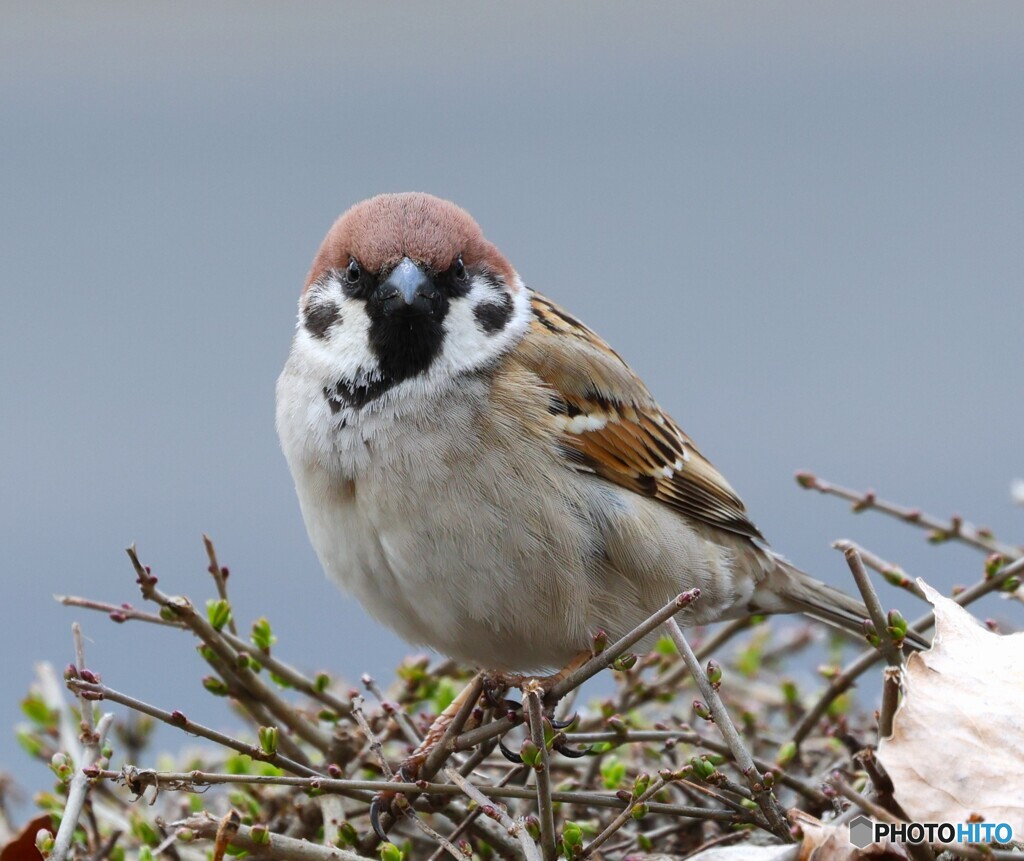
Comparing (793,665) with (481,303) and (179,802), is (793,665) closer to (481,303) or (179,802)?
(481,303)

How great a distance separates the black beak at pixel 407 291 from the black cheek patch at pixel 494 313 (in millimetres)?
151

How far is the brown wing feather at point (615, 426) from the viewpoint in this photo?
2.55 m

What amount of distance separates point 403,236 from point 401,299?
136mm

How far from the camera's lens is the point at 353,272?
2463mm

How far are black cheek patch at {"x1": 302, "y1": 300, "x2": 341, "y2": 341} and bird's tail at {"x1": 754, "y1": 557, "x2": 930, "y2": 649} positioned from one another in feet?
3.63

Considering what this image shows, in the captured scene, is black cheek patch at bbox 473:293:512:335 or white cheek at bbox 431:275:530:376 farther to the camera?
black cheek patch at bbox 473:293:512:335

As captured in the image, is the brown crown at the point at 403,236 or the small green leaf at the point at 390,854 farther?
the brown crown at the point at 403,236

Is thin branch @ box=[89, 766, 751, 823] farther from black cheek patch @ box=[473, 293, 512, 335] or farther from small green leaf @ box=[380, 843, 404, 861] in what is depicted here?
black cheek patch @ box=[473, 293, 512, 335]

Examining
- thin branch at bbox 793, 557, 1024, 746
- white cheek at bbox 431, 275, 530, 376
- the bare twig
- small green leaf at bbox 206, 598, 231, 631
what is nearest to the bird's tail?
thin branch at bbox 793, 557, 1024, 746

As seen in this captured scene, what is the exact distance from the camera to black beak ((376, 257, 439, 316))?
2350 millimetres

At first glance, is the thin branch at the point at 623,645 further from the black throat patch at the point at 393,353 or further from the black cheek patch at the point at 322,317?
the black cheek patch at the point at 322,317

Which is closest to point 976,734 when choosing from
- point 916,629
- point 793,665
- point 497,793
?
point 497,793

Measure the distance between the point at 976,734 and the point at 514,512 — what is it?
Result: 1.03 meters

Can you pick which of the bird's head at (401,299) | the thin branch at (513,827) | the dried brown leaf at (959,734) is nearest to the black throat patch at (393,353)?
the bird's head at (401,299)
